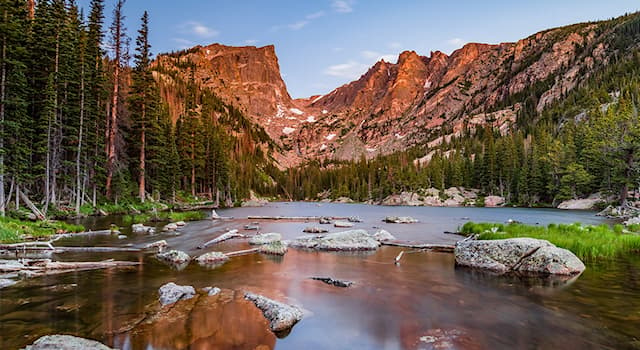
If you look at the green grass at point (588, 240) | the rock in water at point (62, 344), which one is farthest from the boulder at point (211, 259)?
the green grass at point (588, 240)

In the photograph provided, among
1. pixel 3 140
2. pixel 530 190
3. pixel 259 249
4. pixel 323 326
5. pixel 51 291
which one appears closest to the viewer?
pixel 323 326

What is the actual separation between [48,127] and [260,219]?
75.3ft

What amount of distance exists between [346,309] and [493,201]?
310 ft

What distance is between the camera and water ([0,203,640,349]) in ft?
23.5

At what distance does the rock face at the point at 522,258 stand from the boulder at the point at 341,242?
600cm

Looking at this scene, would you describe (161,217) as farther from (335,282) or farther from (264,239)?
(335,282)

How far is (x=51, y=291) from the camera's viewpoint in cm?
1020

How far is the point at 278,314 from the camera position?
27.1ft

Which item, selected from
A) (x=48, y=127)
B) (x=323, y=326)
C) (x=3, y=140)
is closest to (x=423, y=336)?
(x=323, y=326)

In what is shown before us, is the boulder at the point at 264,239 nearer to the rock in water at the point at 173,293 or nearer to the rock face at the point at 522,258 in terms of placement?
the rock in water at the point at 173,293

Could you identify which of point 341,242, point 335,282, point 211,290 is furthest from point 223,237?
point 335,282

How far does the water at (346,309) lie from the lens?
717cm

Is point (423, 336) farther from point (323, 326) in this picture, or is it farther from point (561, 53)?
point (561, 53)

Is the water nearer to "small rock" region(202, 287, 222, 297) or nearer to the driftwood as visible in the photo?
"small rock" region(202, 287, 222, 297)
